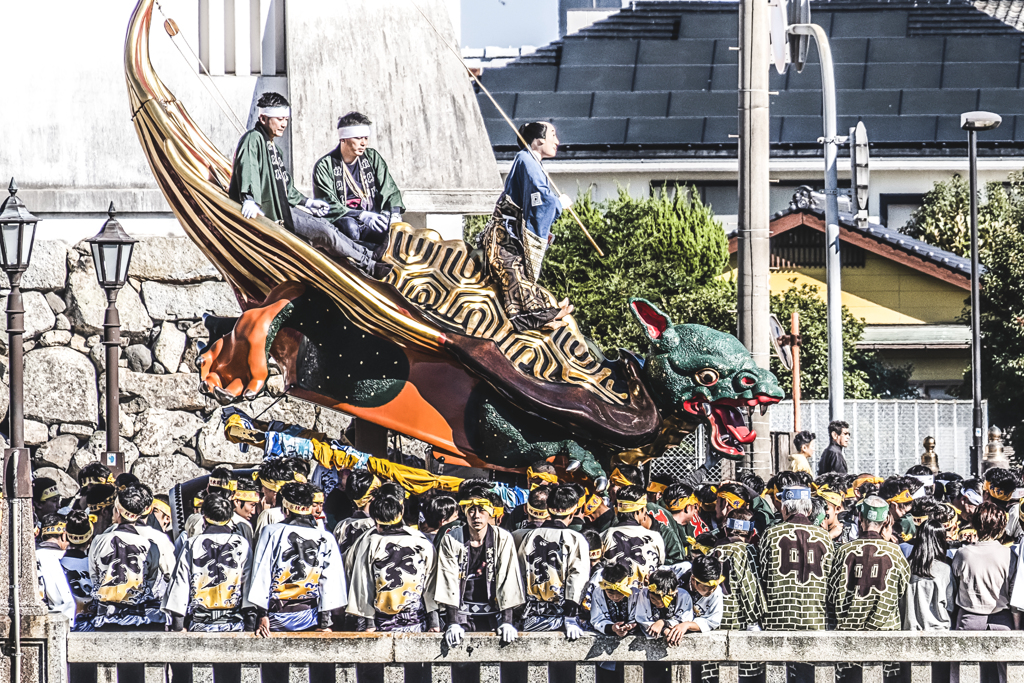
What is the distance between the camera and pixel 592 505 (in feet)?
34.1

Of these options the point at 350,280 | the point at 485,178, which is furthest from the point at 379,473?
the point at 485,178

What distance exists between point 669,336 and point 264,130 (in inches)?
127

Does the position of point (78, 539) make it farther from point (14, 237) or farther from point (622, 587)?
point (14, 237)

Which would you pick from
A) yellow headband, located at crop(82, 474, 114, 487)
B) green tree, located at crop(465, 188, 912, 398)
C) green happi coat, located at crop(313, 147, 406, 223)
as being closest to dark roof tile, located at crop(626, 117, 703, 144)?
green tree, located at crop(465, 188, 912, 398)

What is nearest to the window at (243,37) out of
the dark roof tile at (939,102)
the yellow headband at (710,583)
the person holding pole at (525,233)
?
the person holding pole at (525,233)

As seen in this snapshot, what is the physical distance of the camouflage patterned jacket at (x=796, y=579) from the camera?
9352 millimetres

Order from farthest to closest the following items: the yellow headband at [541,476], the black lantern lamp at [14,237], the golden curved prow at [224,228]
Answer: the black lantern lamp at [14,237] → the golden curved prow at [224,228] → the yellow headband at [541,476]

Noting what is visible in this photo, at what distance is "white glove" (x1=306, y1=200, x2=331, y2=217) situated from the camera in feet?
40.8

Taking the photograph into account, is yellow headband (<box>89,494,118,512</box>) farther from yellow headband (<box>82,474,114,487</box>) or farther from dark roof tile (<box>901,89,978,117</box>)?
dark roof tile (<box>901,89,978,117</box>)

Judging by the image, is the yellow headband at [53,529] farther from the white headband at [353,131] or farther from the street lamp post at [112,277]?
the white headband at [353,131]

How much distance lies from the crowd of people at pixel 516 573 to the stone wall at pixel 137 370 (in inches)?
223

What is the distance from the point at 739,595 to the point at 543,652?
112cm

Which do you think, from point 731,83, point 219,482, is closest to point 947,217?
point 731,83

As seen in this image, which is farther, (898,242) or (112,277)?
(898,242)
